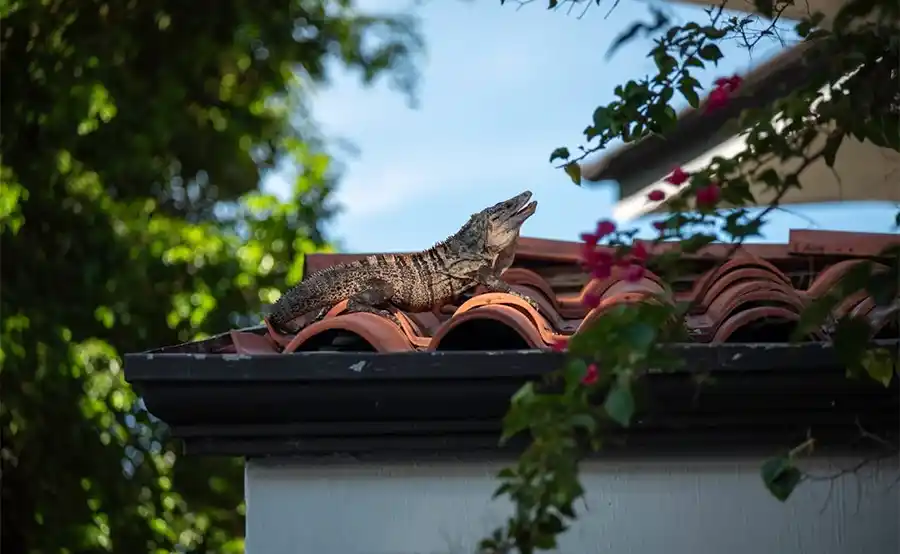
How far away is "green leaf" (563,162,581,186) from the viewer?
7.25 ft

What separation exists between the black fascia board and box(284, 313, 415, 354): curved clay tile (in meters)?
0.11

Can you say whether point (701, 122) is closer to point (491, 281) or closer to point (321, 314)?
point (491, 281)

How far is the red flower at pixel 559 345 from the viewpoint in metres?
2.20

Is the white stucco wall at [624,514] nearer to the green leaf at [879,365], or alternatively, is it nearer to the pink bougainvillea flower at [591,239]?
the green leaf at [879,365]

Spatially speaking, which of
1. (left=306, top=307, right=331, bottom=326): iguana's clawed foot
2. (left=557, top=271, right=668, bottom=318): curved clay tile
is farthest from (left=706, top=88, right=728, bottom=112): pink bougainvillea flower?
(left=306, top=307, right=331, bottom=326): iguana's clawed foot

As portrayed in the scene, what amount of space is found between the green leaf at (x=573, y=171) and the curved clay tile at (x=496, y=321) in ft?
1.04

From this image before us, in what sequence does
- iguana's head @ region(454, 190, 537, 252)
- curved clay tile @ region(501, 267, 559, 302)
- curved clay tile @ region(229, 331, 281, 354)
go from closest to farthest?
curved clay tile @ region(229, 331, 281, 354) → curved clay tile @ region(501, 267, 559, 302) → iguana's head @ region(454, 190, 537, 252)

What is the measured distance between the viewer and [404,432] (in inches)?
93.2

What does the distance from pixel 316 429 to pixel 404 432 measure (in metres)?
0.18

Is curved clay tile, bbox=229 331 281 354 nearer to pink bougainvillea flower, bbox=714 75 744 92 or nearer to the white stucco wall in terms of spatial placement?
the white stucco wall

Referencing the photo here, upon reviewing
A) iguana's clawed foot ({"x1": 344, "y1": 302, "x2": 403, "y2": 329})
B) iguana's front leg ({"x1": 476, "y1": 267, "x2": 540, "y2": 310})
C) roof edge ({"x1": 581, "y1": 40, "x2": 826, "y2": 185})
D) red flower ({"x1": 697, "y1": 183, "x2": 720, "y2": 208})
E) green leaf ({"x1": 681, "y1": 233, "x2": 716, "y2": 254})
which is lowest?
green leaf ({"x1": 681, "y1": 233, "x2": 716, "y2": 254})

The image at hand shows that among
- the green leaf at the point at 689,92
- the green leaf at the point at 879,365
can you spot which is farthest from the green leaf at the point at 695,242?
the green leaf at the point at 689,92

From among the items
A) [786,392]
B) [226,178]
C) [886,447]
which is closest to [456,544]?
[786,392]

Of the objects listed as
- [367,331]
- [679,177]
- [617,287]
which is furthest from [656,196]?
[617,287]
